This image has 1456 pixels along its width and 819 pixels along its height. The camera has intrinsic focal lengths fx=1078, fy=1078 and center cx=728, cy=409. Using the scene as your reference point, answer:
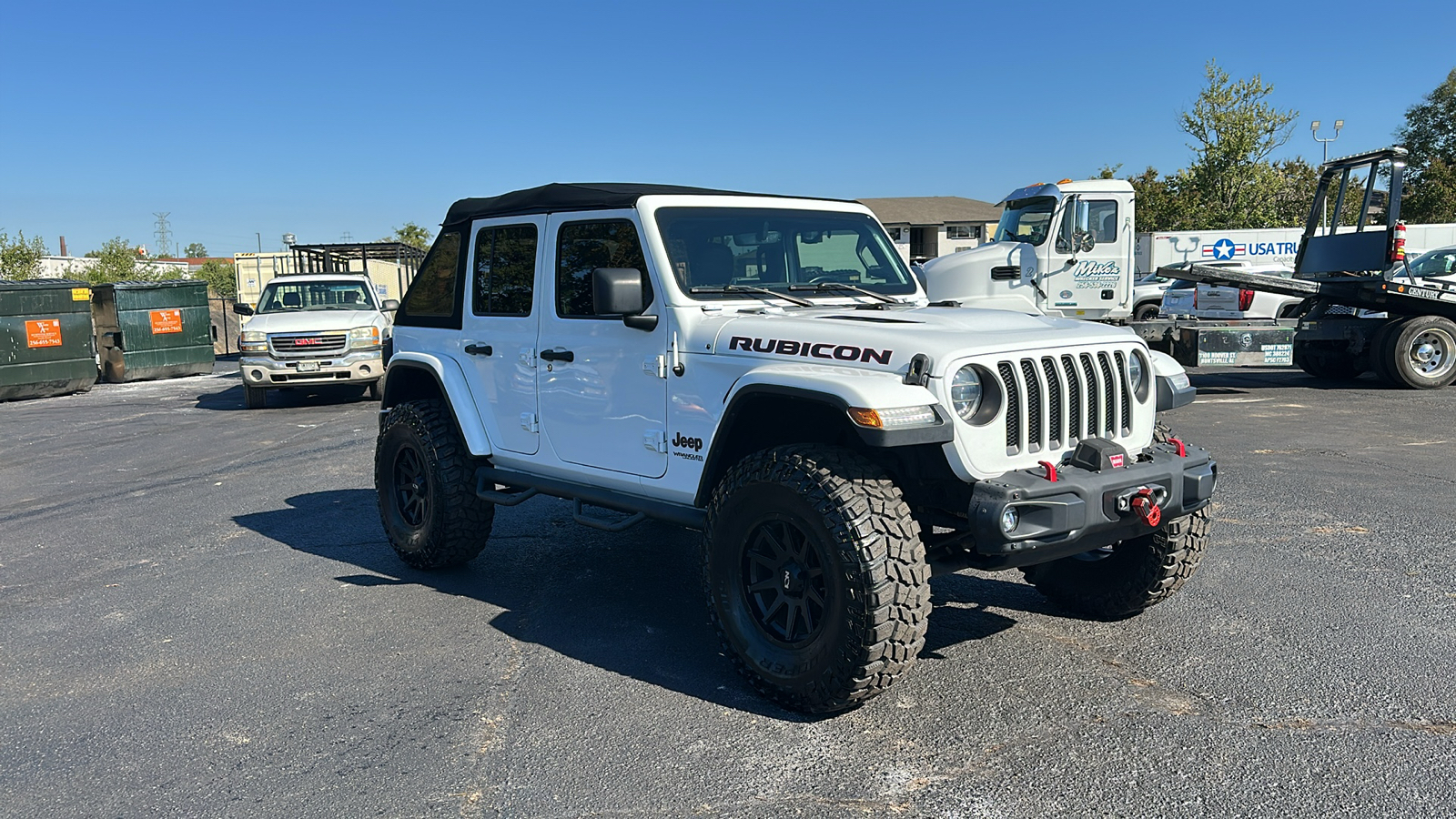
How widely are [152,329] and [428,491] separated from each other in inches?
631

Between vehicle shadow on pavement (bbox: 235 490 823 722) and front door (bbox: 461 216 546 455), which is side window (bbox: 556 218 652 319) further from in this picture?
vehicle shadow on pavement (bbox: 235 490 823 722)

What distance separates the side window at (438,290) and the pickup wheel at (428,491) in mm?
497

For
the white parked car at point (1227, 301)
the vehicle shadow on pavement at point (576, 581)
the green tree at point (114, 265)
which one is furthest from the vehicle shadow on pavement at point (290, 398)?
the green tree at point (114, 265)

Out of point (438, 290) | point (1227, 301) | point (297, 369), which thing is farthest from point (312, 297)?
point (1227, 301)

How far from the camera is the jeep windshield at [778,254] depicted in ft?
15.7

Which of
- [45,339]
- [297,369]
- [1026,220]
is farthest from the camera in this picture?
[45,339]

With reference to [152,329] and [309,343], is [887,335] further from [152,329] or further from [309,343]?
[152,329]

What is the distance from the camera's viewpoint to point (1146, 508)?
3855mm

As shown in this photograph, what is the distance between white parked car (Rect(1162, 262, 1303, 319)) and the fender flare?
1068cm

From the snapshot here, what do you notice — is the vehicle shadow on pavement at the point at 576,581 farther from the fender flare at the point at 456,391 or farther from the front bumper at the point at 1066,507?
the front bumper at the point at 1066,507

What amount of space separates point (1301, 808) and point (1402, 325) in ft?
41.0

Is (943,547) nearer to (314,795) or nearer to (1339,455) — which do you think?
(314,795)

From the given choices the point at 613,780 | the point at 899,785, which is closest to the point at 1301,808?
the point at 899,785

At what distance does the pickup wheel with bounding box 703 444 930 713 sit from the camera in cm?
365
